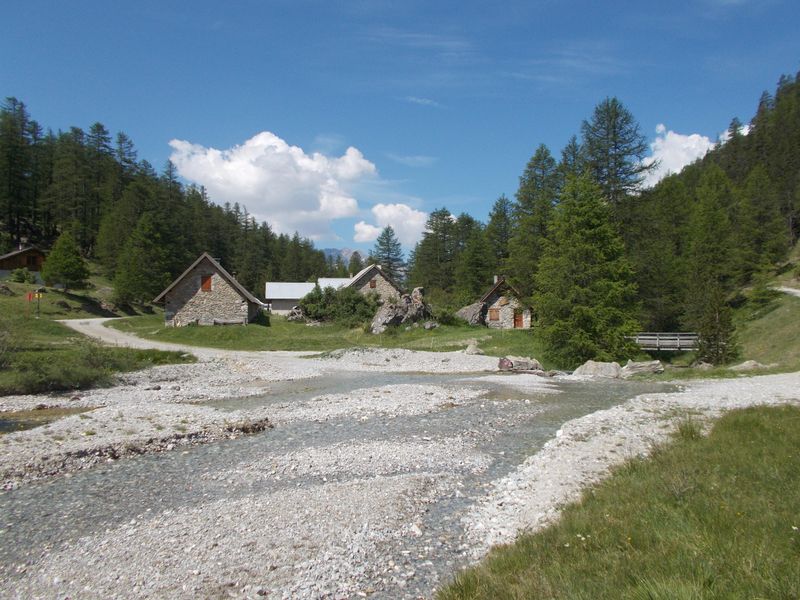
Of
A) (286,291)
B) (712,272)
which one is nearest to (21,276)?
(286,291)

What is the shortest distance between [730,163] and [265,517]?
118 metres

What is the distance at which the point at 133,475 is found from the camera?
37.0 feet

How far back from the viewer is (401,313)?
53625 mm

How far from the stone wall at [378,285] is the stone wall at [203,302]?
15.7 metres

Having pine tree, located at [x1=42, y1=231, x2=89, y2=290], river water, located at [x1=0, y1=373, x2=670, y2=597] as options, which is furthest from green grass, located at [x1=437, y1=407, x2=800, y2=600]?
pine tree, located at [x1=42, y1=231, x2=89, y2=290]

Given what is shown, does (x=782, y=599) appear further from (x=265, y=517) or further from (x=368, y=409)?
(x=368, y=409)

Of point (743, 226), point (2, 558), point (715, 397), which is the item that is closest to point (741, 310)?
point (743, 226)

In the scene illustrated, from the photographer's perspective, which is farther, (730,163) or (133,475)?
(730,163)

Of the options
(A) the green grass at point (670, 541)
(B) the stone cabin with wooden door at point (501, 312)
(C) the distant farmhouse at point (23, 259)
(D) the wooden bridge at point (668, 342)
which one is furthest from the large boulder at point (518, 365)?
(C) the distant farmhouse at point (23, 259)

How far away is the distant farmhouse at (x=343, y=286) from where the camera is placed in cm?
6350

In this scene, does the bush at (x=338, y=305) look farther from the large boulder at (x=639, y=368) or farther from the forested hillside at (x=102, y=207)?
the large boulder at (x=639, y=368)

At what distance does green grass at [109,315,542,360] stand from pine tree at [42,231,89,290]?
1600 cm

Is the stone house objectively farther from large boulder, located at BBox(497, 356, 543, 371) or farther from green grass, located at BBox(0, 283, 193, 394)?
large boulder, located at BBox(497, 356, 543, 371)

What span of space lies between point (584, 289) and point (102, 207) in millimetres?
89209
